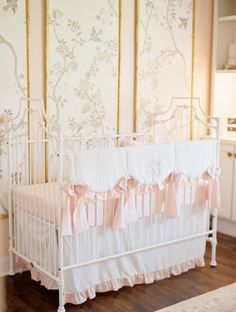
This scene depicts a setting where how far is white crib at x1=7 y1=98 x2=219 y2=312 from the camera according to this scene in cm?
281

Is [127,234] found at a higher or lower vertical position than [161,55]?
lower

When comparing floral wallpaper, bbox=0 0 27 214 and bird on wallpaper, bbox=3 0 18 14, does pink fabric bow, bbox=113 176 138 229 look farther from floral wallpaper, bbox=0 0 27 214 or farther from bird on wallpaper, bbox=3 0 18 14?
bird on wallpaper, bbox=3 0 18 14

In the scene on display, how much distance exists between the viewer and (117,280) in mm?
3098

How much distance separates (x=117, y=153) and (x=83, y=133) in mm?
830

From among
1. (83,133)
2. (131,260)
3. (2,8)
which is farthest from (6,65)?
(131,260)

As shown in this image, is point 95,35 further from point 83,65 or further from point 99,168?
point 99,168

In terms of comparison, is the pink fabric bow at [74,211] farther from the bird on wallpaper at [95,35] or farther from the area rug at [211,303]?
the bird on wallpaper at [95,35]

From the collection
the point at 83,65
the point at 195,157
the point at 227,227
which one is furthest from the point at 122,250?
the point at 227,227

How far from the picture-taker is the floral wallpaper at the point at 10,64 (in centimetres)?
323

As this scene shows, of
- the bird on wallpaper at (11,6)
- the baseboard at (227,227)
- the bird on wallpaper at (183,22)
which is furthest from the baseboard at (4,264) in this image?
the bird on wallpaper at (183,22)

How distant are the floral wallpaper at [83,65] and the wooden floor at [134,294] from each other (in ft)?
3.72

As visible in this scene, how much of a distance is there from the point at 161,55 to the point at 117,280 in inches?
74.6

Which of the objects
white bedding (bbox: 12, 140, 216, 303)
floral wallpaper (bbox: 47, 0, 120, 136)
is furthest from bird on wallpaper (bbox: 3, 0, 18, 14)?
white bedding (bbox: 12, 140, 216, 303)

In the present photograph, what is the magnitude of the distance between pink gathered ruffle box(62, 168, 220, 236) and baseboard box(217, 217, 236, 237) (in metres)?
0.90
